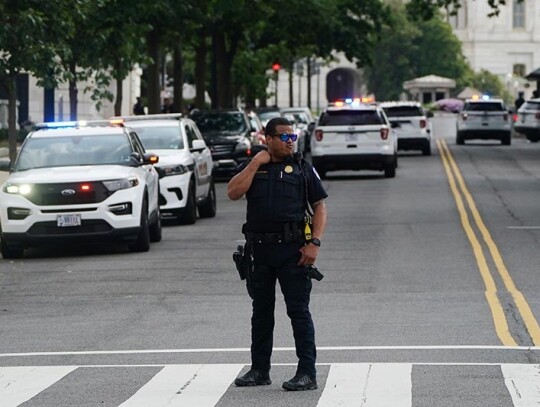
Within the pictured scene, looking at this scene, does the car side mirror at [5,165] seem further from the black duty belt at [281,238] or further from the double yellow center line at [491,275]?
the black duty belt at [281,238]

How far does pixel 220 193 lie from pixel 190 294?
18.8m

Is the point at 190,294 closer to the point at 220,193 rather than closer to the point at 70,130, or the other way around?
the point at 70,130

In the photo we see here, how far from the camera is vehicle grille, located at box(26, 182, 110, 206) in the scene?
69.1ft

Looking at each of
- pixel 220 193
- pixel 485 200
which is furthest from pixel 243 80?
pixel 485 200

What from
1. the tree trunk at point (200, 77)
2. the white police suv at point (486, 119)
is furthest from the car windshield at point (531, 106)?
the tree trunk at point (200, 77)

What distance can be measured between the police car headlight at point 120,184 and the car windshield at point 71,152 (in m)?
0.60

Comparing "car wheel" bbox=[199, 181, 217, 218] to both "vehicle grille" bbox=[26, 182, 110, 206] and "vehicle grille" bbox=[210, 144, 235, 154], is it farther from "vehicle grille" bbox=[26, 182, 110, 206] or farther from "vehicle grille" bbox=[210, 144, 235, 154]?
"vehicle grille" bbox=[210, 144, 235, 154]

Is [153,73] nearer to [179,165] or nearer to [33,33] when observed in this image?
[33,33]

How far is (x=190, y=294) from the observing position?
1692 cm

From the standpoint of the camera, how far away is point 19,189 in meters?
21.2

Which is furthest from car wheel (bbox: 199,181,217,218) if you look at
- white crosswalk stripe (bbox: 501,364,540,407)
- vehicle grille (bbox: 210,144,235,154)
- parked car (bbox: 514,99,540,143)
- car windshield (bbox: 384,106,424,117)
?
parked car (bbox: 514,99,540,143)

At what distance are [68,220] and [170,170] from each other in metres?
4.85

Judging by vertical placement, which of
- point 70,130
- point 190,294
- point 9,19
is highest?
point 9,19

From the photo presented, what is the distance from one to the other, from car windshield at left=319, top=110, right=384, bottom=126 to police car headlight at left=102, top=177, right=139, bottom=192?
696 inches
